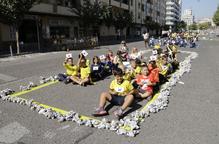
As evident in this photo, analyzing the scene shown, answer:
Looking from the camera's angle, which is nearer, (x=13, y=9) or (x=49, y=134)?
(x=49, y=134)

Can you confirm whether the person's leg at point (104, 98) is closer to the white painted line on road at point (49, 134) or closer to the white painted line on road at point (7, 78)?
the white painted line on road at point (49, 134)

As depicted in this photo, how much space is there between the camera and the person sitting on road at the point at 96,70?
35.0 feet

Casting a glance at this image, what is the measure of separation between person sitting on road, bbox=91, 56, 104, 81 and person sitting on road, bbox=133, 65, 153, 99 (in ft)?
8.48

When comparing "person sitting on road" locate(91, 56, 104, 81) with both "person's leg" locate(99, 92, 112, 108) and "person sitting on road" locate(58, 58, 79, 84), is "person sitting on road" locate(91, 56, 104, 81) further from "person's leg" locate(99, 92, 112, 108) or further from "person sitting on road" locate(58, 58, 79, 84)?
"person's leg" locate(99, 92, 112, 108)

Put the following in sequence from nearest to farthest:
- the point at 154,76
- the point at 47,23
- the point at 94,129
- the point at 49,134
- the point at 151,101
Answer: the point at 49,134 → the point at 94,129 → the point at 151,101 → the point at 154,76 → the point at 47,23

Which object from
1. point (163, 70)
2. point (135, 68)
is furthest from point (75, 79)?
→ point (163, 70)

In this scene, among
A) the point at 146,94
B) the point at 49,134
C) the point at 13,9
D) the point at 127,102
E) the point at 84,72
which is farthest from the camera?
the point at 13,9

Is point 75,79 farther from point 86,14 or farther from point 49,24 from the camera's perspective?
point 86,14

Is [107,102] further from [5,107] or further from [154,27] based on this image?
[154,27]

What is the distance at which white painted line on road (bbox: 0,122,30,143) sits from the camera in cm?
521

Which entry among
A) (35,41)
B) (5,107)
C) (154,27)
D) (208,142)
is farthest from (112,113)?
(154,27)

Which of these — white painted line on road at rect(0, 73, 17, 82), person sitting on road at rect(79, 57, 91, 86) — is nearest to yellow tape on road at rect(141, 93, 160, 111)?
person sitting on road at rect(79, 57, 91, 86)

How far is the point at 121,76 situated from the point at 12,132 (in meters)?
2.99

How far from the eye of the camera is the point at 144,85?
323 inches
